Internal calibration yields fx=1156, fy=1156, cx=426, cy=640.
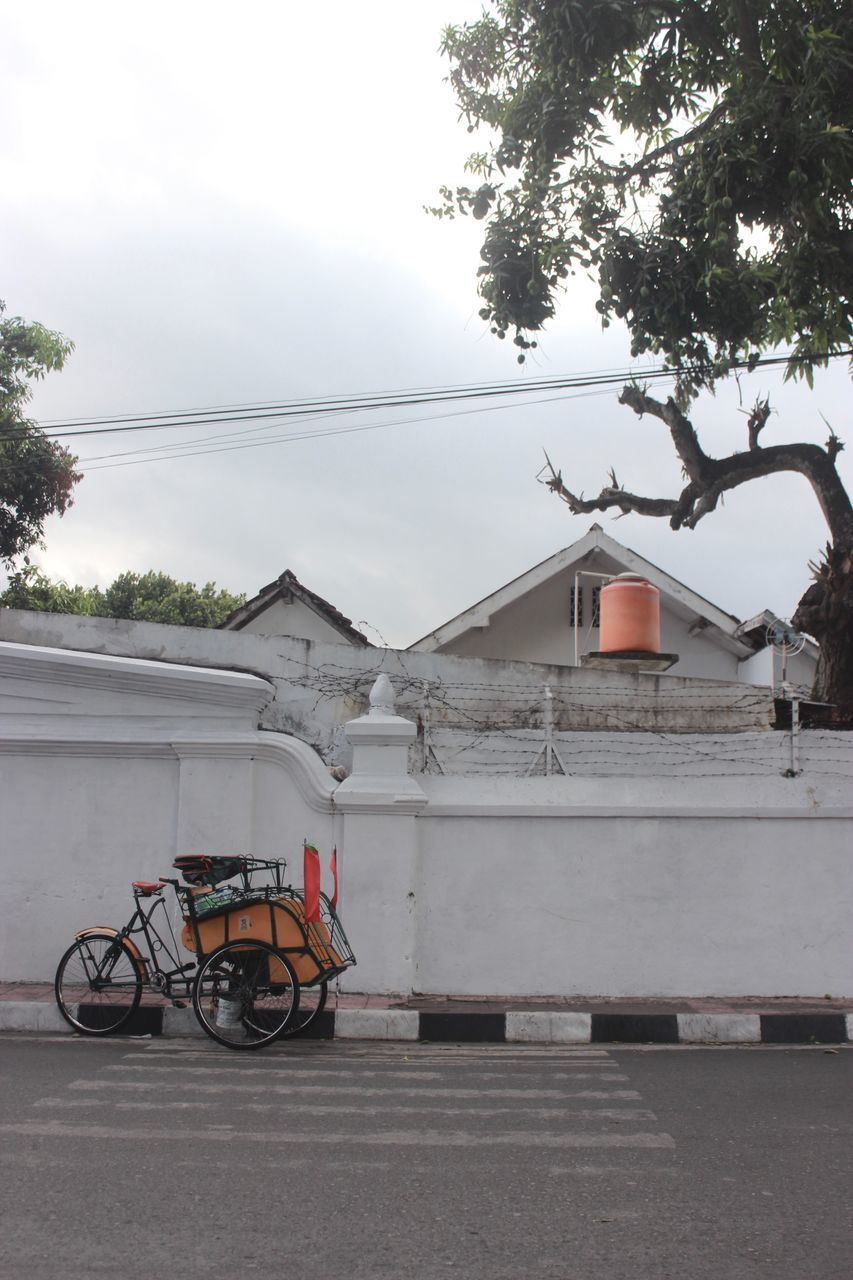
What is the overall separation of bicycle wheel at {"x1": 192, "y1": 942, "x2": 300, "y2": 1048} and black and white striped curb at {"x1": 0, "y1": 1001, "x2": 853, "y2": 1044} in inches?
22.0

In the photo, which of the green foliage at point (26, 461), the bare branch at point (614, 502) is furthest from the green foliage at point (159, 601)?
the bare branch at point (614, 502)

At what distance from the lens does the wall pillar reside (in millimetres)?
8273

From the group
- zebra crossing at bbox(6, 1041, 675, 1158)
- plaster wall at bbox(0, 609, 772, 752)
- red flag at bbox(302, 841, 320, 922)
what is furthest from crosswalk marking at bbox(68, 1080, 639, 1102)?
plaster wall at bbox(0, 609, 772, 752)

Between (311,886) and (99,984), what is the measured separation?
154cm

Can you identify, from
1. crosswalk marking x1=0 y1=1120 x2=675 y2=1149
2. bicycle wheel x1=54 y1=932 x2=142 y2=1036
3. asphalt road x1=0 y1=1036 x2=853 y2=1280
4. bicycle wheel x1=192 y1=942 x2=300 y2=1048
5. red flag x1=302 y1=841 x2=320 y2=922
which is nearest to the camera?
asphalt road x1=0 y1=1036 x2=853 y2=1280

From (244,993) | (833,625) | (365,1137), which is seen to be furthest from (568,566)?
(365,1137)

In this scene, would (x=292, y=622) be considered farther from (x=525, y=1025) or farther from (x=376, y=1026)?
(x=525, y=1025)

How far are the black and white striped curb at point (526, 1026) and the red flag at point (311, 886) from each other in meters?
0.88

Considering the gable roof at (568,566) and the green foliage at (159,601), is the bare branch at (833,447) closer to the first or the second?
the gable roof at (568,566)

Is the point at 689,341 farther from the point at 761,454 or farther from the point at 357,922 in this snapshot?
the point at 357,922

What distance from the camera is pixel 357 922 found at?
830 cm

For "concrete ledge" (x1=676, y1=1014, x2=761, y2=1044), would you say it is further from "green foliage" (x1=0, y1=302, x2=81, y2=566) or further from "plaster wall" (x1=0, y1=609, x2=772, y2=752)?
"green foliage" (x1=0, y1=302, x2=81, y2=566)

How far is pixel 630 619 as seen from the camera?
1272 cm

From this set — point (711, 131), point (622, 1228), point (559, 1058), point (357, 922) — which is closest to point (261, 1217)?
point (622, 1228)
